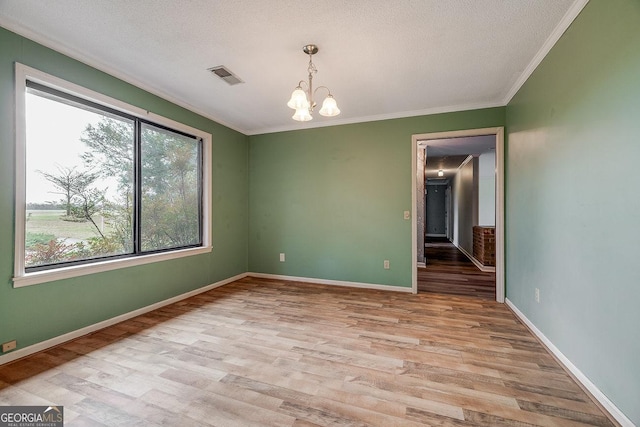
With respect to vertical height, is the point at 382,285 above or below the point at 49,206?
below

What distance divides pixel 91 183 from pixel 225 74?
1739mm

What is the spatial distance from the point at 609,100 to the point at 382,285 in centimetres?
308

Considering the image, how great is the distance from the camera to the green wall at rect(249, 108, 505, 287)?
12.6 ft

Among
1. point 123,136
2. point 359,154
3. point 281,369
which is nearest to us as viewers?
point 281,369

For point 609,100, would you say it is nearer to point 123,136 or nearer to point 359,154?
point 359,154

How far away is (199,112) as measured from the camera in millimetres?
3746

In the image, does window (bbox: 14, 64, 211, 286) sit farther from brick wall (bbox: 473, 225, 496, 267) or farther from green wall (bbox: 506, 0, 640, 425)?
brick wall (bbox: 473, 225, 496, 267)

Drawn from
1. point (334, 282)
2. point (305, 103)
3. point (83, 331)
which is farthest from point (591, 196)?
point (83, 331)

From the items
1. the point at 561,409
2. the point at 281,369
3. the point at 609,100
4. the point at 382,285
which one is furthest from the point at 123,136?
the point at 561,409

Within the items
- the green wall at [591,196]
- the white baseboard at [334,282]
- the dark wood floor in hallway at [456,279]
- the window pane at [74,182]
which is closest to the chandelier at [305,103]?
the green wall at [591,196]

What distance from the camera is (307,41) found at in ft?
7.21

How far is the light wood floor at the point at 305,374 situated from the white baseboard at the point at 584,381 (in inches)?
2.1

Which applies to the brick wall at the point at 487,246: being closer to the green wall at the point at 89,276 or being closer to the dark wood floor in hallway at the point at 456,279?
the dark wood floor in hallway at the point at 456,279

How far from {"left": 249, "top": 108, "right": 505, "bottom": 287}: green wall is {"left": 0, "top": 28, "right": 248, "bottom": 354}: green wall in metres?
0.64
